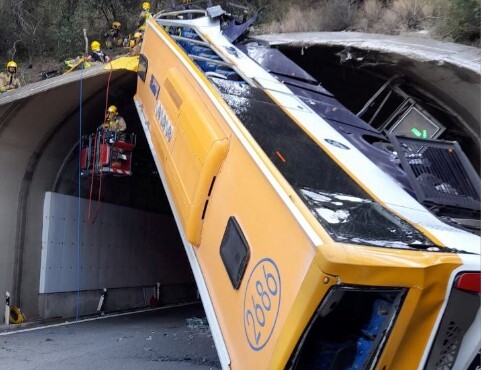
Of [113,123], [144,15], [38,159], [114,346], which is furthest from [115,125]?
[144,15]

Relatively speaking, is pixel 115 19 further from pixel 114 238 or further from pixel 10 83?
pixel 114 238

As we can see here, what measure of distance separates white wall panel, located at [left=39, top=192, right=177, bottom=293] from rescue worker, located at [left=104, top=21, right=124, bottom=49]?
7.10 meters

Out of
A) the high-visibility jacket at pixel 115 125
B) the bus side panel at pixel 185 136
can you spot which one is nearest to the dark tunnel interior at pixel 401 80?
the high-visibility jacket at pixel 115 125

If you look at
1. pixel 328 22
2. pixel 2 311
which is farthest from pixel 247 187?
pixel 328 22

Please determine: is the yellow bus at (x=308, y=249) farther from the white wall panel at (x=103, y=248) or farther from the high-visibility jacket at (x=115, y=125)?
the white wall panel at (x=103, y=248)

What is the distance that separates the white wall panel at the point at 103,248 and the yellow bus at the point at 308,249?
5.17m

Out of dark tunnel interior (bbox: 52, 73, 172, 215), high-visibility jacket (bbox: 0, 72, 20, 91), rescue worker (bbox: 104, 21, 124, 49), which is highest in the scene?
rescue worker (bbox: 104, 21, 124, 49)

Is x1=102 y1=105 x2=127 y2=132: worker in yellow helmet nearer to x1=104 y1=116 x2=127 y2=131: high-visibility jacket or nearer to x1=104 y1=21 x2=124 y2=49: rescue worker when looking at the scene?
x1=104 y1=116 x2=127 y2=131: high-visibility jacket

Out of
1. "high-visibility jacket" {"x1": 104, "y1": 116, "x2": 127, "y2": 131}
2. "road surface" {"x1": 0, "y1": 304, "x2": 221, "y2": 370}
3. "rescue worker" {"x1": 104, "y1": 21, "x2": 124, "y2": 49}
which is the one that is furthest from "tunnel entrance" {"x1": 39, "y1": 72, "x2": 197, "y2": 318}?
"rescue worker" {"x1": 104, "y1": 21, "x2": 124, "y2": 49}

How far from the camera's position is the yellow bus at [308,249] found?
95.3 inches

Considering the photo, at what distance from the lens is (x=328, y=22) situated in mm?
10273

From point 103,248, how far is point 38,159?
2244 mm

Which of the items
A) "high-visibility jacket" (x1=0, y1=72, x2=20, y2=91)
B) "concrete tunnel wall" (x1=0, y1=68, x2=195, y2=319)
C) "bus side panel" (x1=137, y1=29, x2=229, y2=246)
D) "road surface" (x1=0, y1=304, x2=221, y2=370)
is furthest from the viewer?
"high-visibility jacket" (x1=0, y1=72, x2=20, y2=91)

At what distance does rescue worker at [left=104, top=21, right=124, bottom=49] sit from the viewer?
16828 mm
